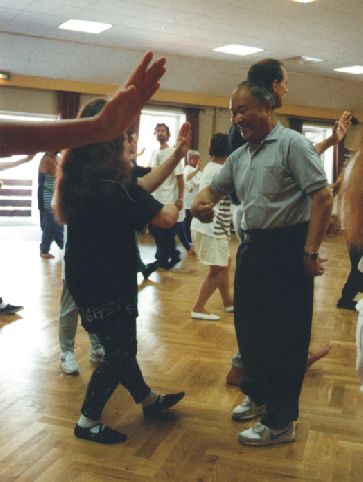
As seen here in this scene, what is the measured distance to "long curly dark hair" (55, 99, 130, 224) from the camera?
7.54ft

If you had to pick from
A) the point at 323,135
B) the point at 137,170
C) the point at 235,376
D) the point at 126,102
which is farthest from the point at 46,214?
the point at 323,135

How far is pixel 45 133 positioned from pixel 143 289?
200 inches

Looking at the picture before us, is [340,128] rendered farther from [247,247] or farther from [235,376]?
[235,376]

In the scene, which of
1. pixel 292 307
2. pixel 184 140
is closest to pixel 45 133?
pixel 292 307

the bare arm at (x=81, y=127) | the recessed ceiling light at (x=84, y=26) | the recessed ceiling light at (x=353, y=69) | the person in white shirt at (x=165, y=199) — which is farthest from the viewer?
the recessed ceiling light at (x=353, y=69)

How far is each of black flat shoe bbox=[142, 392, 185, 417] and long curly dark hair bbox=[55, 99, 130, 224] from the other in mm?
917

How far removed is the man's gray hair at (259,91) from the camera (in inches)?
98.9

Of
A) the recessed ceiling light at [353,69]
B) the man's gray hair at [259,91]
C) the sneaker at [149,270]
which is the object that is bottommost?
the sneaker at [149,270]

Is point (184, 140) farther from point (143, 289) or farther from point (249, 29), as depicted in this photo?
point (249, 29)

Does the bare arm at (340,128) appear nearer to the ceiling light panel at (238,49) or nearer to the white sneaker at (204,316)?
the white sneaker at (204,316)

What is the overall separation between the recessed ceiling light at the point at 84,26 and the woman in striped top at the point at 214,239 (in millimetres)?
5075

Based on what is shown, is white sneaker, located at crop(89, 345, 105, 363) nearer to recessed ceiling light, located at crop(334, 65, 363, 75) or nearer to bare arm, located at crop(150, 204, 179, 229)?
bare arm, located at crop(150, 204, 179, 229)

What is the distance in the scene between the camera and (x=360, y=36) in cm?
894

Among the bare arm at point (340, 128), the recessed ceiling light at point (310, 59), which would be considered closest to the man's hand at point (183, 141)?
the bare arm at point (340, 128)
